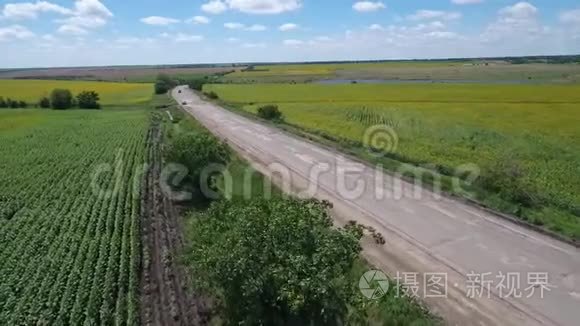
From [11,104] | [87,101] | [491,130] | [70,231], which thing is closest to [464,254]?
[70,231]

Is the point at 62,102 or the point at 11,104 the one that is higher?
the point at 62,102

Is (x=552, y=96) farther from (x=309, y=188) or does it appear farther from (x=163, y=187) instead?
(x=163, y=187)

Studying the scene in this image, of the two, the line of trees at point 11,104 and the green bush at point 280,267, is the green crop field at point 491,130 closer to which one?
the green bush at point 280,267

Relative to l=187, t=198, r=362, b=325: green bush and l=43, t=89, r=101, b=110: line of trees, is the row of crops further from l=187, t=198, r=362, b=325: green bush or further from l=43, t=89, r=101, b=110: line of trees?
l=43, t=89, r=101, b=110: line of trees

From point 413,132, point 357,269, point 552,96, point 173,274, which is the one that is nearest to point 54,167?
point 173,274

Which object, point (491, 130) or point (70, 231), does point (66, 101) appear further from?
point (491, 130)
